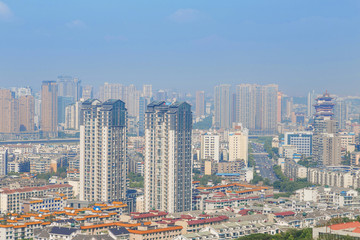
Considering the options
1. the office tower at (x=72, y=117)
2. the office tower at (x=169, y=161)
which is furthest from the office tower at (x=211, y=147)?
the office tower at (x=72, y=117)

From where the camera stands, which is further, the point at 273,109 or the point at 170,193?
the point at 273,109

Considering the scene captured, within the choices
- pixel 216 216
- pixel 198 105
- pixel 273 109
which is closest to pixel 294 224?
pixel 216 216

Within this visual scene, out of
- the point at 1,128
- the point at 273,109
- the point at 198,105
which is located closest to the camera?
the point at 1,128

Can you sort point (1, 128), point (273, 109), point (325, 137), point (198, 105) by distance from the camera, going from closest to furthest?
point (325, 137), point (1, 128), point (273, 109), point (198, 105)

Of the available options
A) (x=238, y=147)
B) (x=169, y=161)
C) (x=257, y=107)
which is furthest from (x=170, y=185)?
(x=257, y=107)

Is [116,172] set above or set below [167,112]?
below

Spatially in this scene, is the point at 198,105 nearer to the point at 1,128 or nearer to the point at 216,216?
the point at 1,128

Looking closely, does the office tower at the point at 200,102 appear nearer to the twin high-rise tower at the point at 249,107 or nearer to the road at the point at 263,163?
the twin high-rise tower at the point at 249,107
